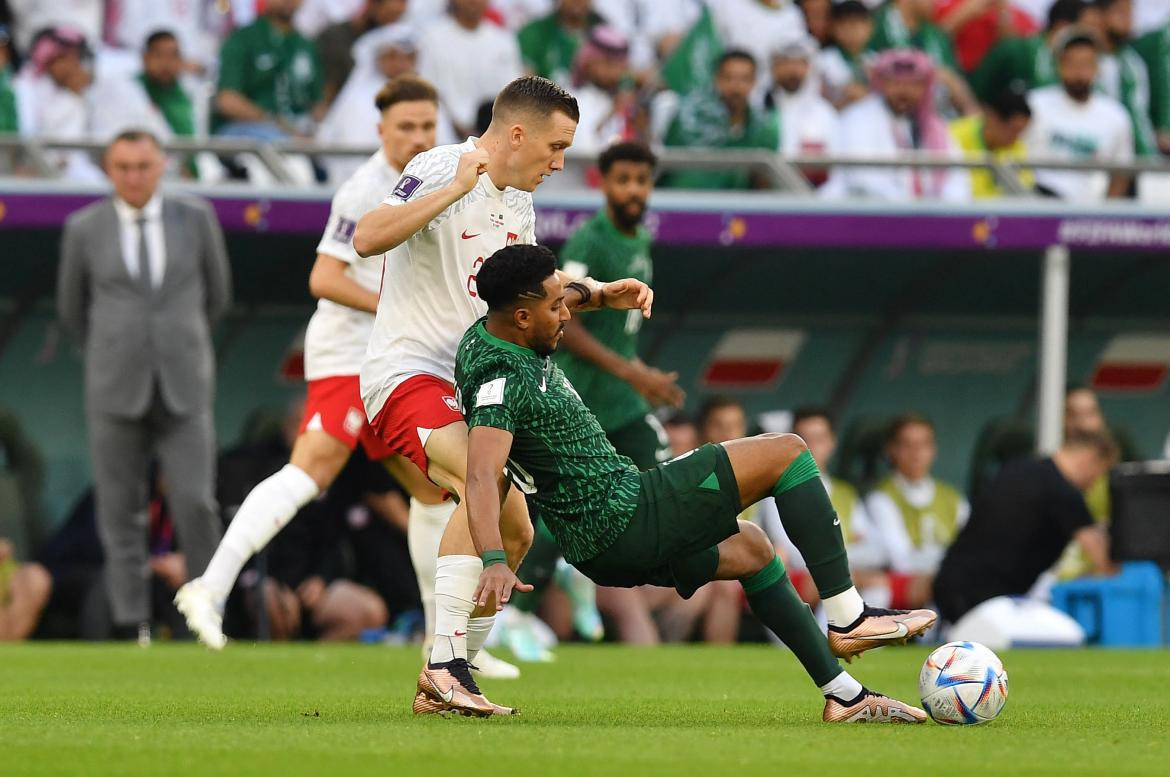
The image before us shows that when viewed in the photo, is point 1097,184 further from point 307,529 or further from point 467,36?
point 307,529

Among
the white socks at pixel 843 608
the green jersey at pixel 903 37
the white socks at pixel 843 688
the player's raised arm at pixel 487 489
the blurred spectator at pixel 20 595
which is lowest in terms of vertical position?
the blurred spectator at pixel 20 595

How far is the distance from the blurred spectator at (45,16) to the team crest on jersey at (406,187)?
303 inches

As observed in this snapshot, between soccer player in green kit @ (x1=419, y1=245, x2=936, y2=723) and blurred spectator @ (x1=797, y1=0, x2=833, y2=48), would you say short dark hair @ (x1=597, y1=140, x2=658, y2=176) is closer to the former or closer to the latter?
soccer player in green kit @ (x1=419, y1=245, x2=936, y2=723)

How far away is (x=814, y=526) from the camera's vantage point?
5812 mm

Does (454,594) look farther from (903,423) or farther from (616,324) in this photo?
(903,423)

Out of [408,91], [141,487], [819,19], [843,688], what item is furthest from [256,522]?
[819,19]

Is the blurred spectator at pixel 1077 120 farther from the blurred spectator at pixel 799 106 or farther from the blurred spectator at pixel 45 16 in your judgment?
the blurred spectator at pixel 45 16

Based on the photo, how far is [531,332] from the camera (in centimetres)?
595

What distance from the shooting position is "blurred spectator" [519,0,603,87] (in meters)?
14.0

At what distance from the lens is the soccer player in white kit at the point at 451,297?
613 centimetres

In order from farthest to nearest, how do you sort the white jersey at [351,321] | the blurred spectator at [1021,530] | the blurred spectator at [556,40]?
the blurred spectator at [556,40]
the blurred spectator at [1021,530]
the white jersey at [351,321]

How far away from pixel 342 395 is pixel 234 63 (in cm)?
535

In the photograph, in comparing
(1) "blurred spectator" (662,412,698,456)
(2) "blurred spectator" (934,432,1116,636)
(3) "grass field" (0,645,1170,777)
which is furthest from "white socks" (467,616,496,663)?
(1) "blurred spectator" (662,412,698,456)

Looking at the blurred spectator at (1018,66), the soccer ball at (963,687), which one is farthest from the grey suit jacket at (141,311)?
the blurred spectator at (1018,66)
